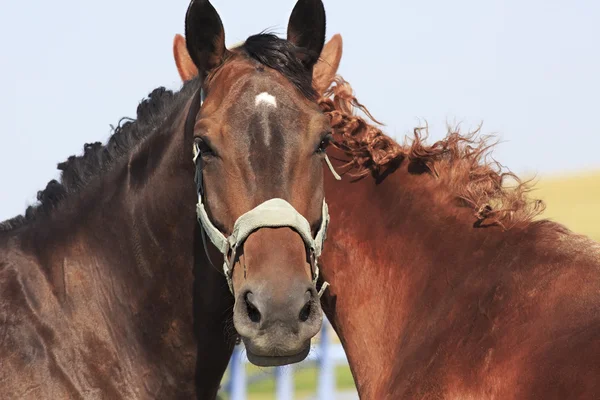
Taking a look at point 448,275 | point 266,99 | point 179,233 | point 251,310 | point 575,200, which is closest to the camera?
point 251,310

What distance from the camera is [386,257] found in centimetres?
462

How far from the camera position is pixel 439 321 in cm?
426

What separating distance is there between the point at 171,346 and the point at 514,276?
174 centimetres

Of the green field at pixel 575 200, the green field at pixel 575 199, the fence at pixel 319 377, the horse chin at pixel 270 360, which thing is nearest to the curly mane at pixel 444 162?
the horse chin at pixel 270 360

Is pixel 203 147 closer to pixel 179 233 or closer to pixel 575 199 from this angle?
pixel 179 233

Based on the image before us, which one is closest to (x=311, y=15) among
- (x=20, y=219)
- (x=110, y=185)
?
(x=110, y=185)

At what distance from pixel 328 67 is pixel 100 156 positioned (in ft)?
4.68

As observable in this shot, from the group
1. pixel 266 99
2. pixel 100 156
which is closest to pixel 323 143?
pixel 266 99

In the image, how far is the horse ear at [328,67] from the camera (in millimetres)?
4898

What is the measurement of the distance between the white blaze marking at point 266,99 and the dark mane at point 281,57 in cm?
19

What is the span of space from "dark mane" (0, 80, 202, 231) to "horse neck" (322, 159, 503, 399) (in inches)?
41.8

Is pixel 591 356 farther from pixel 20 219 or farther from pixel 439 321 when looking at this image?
pixel 20 219

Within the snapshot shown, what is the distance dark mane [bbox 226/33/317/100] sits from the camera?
13.0 ft

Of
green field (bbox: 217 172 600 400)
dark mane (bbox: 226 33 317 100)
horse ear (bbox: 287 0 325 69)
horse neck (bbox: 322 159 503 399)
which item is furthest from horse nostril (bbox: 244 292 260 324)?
green field (bbox: 217 172 600 400)
